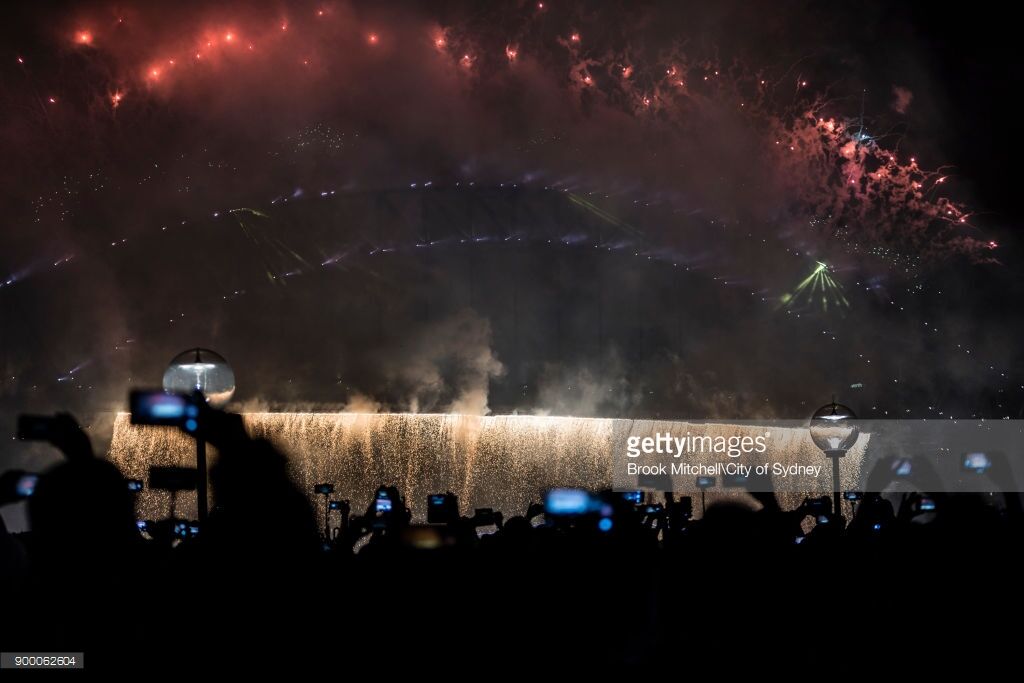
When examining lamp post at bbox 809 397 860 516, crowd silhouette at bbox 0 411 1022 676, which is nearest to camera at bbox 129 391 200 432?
crowd silhouette at bbox 0 411 1022 676

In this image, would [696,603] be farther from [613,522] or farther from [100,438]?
[100,438]

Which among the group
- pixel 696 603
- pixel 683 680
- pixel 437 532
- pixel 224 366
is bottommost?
pixel 683 680

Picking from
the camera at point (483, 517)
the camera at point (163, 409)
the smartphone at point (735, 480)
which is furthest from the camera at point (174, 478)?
the smartphone at point (735, 480)

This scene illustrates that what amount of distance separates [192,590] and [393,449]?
126 ft

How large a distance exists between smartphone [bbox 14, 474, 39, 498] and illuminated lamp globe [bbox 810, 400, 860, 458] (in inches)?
311

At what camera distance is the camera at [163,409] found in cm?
561

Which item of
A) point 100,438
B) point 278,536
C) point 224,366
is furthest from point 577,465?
point 278,536

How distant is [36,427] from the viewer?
429 cm

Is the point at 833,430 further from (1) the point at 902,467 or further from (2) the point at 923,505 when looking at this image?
(2) the point at 923,505

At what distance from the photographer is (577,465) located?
40.2m

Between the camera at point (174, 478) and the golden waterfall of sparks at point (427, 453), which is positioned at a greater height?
the golden waterfall of sparks at point (427, 453)

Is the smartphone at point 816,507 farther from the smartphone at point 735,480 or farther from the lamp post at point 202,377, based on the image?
the lamp post at point 202,377

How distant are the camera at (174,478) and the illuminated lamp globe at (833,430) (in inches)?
258

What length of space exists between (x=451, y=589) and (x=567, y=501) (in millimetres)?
1682
